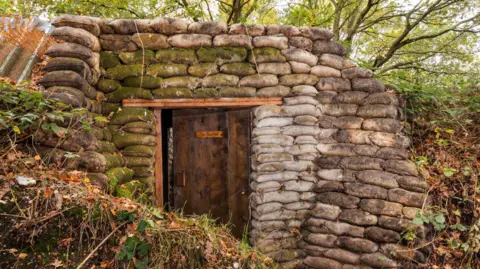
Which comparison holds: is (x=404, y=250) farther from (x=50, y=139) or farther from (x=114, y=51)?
(x=114, y=51)

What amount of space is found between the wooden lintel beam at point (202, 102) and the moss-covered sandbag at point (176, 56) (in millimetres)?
426

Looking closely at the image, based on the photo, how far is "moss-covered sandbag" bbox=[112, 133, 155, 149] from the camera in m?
3.13

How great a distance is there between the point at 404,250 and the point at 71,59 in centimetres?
355

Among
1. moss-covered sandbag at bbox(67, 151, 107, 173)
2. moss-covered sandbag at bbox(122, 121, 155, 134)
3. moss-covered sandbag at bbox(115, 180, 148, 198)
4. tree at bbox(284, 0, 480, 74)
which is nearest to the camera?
moss-covered sandbag at bbox(67, 151, 107, 173)

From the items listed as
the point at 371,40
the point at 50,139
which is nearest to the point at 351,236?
the point at 50,139

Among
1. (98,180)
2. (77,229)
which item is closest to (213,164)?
(98,180)

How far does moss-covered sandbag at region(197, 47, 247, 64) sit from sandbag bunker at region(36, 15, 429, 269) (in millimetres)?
11

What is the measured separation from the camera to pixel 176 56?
3.25 m

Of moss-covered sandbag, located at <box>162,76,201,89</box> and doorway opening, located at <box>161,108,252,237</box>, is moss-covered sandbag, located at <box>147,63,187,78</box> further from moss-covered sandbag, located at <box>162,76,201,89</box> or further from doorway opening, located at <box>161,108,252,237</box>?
doorway opening, located at <box>161,108,252,237</box>

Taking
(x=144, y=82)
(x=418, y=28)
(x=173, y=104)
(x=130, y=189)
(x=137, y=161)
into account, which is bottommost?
(x=130, y=189)

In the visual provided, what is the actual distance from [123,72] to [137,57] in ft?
0.71

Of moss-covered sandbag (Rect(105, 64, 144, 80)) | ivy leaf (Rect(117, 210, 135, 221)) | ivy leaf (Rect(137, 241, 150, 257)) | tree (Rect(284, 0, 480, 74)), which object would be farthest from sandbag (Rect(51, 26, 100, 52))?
tree (Rect(284, 0, 480, 74))

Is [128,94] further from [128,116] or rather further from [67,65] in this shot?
[67,65]

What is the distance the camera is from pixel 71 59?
8.80 ft
